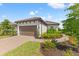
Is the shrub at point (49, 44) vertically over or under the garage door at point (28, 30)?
under

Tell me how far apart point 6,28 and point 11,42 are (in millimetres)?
298

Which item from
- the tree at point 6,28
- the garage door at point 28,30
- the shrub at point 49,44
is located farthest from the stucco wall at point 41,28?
the tree at point 6,28

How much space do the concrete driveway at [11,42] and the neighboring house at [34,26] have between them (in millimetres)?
104

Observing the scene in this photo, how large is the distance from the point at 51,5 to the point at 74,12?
475 mm

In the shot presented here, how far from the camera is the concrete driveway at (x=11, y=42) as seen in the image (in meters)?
6.20

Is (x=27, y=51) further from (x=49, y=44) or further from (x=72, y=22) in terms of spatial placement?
(x=72, y=22)

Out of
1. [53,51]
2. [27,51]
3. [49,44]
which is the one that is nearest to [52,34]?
[49,44]

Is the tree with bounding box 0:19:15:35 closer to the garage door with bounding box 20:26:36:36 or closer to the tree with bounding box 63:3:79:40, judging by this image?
the garage door with bounding box 20:26:36:36

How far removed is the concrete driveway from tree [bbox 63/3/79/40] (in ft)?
1.88

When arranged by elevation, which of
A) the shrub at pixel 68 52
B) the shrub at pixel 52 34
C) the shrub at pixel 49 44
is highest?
the shrub at pixel 52 34

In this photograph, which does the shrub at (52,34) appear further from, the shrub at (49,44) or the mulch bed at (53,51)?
the mulch bed at (53,51)

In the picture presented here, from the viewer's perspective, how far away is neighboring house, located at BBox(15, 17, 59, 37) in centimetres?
622

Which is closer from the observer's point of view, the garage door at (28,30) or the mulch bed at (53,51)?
the mulch bed at (53,51)

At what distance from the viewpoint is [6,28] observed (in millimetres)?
6285
